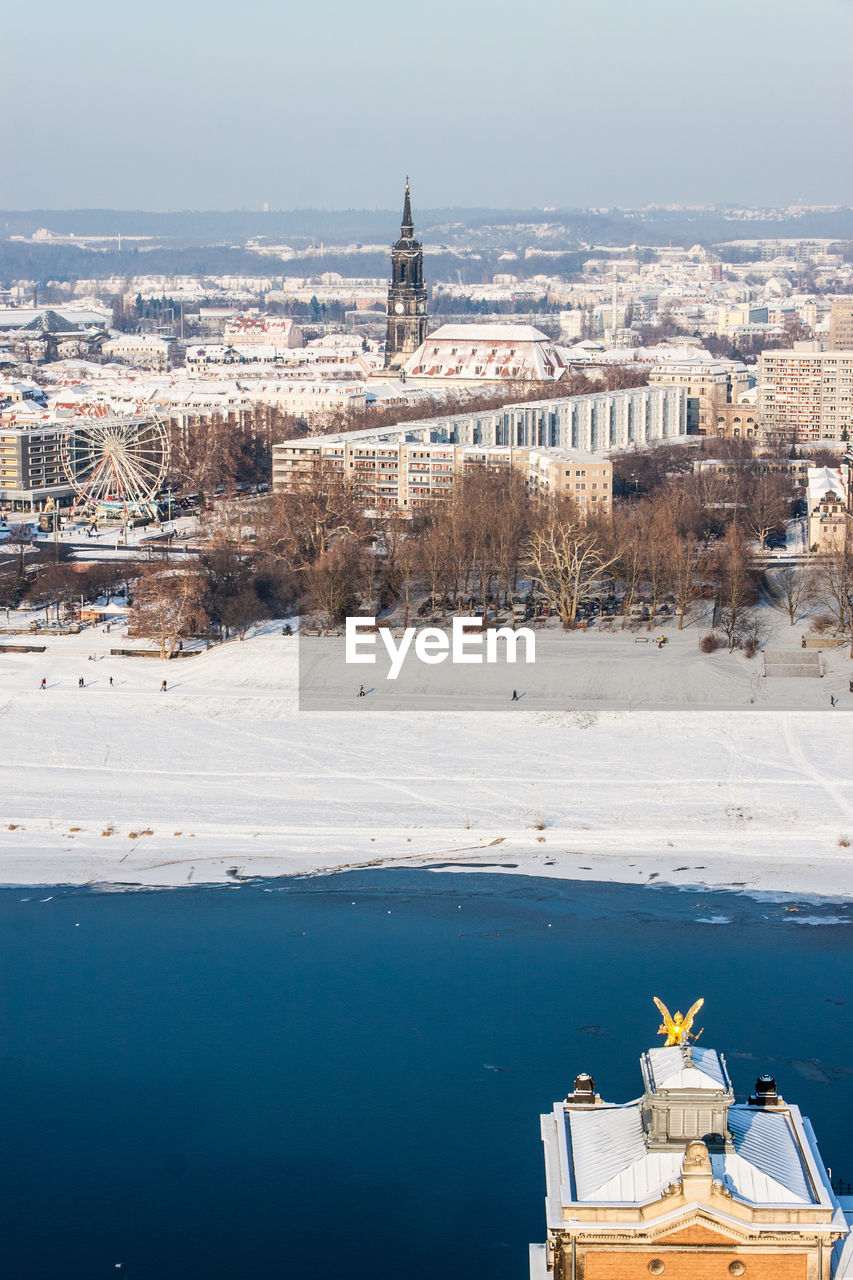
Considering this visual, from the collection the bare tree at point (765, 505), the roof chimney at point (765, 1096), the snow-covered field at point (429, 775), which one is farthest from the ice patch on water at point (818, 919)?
the bare tree at point (765, 505)

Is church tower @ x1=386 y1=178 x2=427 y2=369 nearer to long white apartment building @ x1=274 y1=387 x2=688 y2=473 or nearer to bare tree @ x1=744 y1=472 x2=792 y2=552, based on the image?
long white apartment building @ x1=274 y1=387 x2=688 y2=473

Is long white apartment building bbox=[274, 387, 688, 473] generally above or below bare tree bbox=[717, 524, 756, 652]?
above

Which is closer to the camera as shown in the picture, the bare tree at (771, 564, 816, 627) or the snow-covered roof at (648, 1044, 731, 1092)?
the snow-covered roof at (648, 1044, 731, 1092)

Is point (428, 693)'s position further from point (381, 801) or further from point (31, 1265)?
point (31, 1265)

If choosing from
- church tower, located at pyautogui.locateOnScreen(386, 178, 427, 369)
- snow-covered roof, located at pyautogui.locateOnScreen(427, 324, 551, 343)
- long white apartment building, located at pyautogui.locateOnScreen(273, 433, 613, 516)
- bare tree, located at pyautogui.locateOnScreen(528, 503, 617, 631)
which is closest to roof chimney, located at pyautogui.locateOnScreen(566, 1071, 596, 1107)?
bare tree, located at pyautogui.locateOnScreen(528, 503, 617, 631)

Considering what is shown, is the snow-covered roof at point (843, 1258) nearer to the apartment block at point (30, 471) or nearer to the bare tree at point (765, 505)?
the bare tree at point (765, 505)

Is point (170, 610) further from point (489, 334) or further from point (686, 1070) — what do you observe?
point (489, 334)
